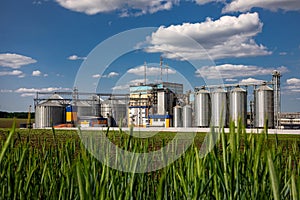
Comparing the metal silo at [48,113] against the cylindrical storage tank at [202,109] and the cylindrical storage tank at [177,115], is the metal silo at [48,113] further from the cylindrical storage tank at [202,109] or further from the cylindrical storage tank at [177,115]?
the cylindrical storage tank at [202,109]

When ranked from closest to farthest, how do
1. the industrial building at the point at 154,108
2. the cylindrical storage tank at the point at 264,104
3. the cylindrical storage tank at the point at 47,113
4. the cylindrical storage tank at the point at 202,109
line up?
the cylindrical storage tank at the point at 264,104, the cylindrical storage tank at the point at 202,109, the industrial building at the point at 154,108, the cylindrical storage tank at the point at 47,113

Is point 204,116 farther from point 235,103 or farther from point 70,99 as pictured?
point 70,99

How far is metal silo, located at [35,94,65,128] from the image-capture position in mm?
29841

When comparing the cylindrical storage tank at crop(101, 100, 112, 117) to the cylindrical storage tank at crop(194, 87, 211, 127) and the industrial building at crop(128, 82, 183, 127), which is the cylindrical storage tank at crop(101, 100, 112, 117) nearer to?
the industrial building at crop(128, 82, 183, 127)

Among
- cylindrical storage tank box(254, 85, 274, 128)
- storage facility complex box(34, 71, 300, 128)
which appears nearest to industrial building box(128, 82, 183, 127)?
storage facility complex box(34, 71, 300, 128)

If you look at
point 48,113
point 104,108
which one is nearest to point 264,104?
point 104,108

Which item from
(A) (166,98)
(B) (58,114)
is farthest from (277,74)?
(B) (58,114)

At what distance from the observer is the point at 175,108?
86.1ft

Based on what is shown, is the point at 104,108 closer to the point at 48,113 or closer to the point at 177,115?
the point at 48,113

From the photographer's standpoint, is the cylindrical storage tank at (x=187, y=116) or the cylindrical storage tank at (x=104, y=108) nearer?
the cylindrical storage tank at (x=187, y=116)

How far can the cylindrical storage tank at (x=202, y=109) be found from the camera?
23984 millimetres

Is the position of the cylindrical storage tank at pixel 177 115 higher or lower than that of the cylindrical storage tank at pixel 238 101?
lower

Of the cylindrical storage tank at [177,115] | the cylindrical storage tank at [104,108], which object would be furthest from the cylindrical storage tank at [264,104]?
the cylindrical storage tank at [104,108]

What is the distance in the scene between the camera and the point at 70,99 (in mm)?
32531
